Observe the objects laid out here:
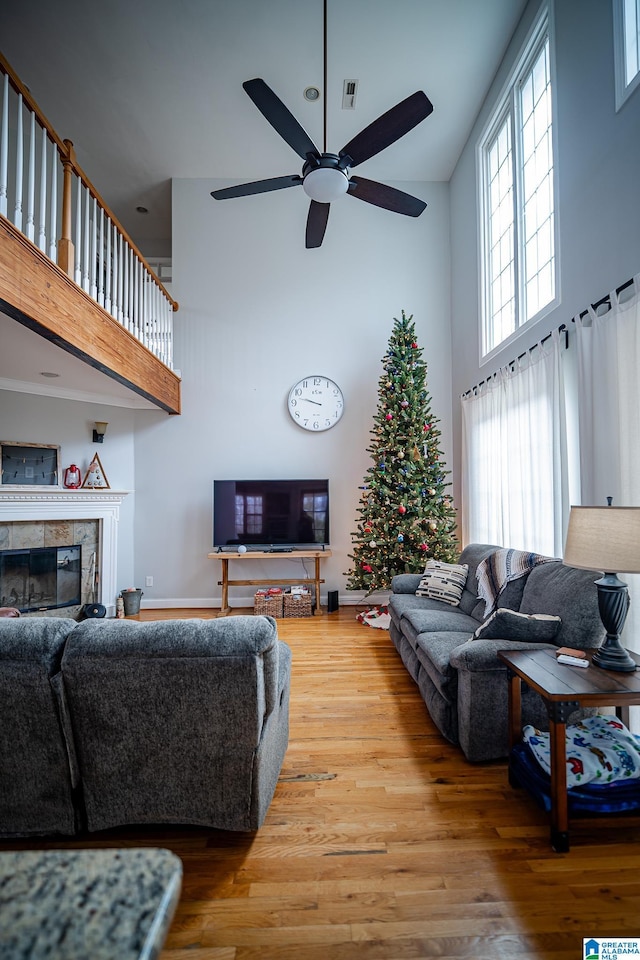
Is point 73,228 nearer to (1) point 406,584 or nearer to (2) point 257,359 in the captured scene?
(2) point 257,359

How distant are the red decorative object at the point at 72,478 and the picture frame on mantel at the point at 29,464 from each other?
81mm

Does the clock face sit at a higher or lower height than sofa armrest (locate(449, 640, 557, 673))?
higher

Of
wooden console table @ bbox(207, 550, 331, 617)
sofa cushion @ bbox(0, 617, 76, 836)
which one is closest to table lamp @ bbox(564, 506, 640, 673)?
sofa cushion @ bbox(0, 617, 76, 836)

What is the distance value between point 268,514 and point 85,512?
192cm

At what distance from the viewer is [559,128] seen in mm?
3041

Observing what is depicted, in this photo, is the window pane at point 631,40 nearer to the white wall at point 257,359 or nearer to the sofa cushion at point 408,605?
the white wall at point 257,359

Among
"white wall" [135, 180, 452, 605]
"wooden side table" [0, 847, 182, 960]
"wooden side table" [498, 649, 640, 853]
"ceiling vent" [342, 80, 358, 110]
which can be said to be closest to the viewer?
"wooden side table" [0, 847, 182, 960]

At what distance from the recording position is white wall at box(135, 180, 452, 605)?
17.3 ft

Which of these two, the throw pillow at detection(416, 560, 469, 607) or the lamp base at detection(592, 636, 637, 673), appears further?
the throw pillow at detection(416, 560, 469, 607)

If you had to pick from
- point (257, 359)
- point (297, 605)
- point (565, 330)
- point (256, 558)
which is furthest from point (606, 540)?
point (257, 359)

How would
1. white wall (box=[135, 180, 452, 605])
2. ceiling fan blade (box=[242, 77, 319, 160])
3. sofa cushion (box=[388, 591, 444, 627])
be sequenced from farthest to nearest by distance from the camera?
white wall (box=[135, 180, 452, 605]) < sofa cushion (box=[388, 591, 444, 627]) < ceiling fan blade (box=[242, 77, 319, 160])

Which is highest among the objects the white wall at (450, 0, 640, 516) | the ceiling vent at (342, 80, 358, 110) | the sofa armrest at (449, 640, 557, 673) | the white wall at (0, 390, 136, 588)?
the ceiling vent at (342, 80, 358, 110)

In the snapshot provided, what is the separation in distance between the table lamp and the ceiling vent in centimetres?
438

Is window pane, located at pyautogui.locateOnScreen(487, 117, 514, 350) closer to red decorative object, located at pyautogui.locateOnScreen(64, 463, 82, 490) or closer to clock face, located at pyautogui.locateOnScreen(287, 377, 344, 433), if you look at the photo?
clock face, located at pyautogui.locateOnScreen(287, 377, 344, 433)
